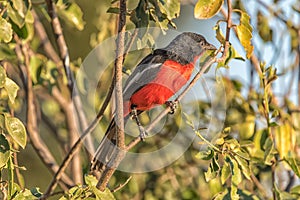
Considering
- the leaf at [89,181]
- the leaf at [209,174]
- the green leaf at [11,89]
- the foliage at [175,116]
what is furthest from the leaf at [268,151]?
the green leaf at [11,89]

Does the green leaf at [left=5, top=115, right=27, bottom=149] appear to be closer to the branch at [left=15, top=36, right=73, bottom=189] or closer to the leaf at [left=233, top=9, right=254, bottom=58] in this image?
the leaf at [left=233, top=9, right=254, bottom=58]

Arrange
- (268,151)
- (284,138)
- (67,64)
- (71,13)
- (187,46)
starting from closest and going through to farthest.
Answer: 1. (268,151)
2. (284,138)
3. (71,13)
4. (67,64)
5. (187,46)

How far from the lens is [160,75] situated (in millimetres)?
4363

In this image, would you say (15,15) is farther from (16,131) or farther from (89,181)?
(89,181)

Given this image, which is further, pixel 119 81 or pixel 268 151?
pixel 268 151

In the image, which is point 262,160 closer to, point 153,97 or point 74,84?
point 153,97

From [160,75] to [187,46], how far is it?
0.30 m

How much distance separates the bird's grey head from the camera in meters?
4.36

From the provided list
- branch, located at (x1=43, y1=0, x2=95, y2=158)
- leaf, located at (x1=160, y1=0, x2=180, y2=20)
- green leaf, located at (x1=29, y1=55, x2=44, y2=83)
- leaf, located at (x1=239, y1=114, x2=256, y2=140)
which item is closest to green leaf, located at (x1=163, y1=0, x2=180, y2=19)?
leaf, located at (x1=160, y1=0, x2=180, y2=20)

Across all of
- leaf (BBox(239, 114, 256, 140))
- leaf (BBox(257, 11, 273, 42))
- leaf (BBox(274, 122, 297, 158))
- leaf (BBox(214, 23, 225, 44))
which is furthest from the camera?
leaf (BBox(257, 11, 273, 42))

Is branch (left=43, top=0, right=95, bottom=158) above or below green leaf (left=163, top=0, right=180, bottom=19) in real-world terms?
below

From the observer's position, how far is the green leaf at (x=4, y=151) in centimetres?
293

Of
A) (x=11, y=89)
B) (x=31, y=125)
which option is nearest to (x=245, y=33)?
(x=11, y=89)

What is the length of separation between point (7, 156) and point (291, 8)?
266 cm
